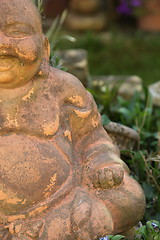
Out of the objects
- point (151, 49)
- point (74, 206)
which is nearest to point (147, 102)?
point (74, 206)

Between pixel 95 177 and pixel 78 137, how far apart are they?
184 millimetres

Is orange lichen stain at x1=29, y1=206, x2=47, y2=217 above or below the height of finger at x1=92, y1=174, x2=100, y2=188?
below

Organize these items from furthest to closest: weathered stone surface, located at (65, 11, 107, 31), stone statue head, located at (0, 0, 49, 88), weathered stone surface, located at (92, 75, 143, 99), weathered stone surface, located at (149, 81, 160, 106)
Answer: weathered stone surface, located at (65, 11, 107, 31)
weathered stone surface, located at (92, 75, 143, 99)
weathered stone surface, located at (149, 81, 160, 106)
stone statue head, located at (0, 0, 49, 88)

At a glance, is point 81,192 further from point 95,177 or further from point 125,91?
point 125,91

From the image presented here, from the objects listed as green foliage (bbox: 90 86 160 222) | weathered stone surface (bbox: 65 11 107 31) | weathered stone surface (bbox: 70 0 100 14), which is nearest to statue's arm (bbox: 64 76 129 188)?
green foliage (bbox: 90 86 160 222)

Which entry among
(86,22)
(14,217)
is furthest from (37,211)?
(86,22)

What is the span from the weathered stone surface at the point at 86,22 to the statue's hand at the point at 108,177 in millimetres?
4561

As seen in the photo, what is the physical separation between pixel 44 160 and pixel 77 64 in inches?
96.4

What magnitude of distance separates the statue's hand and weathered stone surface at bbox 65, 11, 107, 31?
456 centimetres

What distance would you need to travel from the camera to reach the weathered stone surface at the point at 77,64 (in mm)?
4059

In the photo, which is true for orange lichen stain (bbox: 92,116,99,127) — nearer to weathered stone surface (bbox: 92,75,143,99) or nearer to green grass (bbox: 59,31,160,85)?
weathered stone surface (bbox: 92,75,143,99)

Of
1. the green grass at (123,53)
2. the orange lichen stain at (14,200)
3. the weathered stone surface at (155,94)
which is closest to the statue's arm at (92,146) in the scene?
the orange lichen stain at (14,200)

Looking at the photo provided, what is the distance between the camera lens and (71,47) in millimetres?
5758

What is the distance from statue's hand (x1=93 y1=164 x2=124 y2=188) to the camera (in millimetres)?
1870
